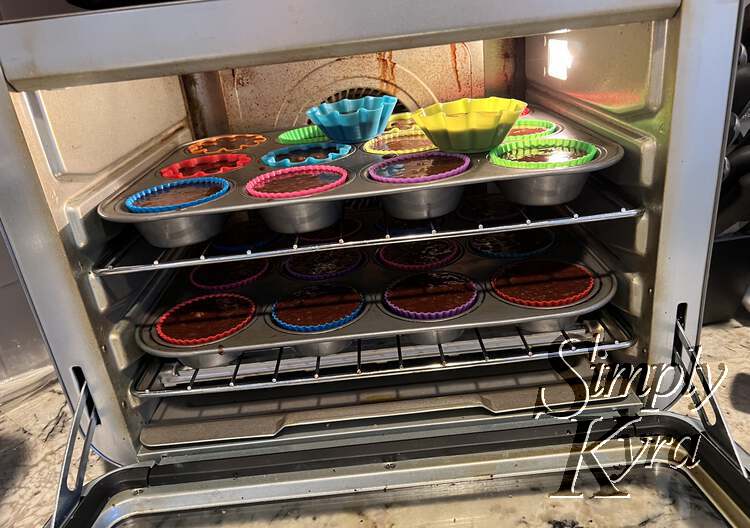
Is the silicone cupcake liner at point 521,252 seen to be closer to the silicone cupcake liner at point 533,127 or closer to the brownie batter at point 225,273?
the silicone cupcake liner at point 533,127

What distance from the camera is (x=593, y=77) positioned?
1060mm

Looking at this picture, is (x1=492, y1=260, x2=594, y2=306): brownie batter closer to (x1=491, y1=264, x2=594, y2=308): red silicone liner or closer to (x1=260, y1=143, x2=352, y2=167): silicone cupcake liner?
(x1=491, y1=264, x2=594, y2=308): red silicone liner

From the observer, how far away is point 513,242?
1290 millimetres

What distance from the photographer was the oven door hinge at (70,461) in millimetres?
855

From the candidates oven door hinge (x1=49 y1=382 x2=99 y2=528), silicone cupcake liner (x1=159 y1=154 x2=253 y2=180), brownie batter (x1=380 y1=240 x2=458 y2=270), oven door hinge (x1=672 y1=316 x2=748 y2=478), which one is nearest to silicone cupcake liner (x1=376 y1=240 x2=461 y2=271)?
brownie batter (x1=380 y1=240 x2=458 y2=270)

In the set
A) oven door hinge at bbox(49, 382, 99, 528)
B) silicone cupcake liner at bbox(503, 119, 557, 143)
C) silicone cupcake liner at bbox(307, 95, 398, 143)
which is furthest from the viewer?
silicone cupcake liner at bbox(307, 95, 398, 143)

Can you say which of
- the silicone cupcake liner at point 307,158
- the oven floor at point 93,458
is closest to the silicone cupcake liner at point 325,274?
the silicone cupcake liner at point 307,158

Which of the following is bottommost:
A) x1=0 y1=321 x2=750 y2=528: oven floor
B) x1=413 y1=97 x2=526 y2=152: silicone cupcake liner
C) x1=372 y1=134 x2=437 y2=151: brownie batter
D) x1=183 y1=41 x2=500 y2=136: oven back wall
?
x1=0 y1=321 x2=750 y2=528: oven floor

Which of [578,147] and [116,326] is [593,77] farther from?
[116,326]

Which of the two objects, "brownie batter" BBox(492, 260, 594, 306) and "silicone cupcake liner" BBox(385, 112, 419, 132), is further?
"silicone cupcake liner" BBox(385, 112, 419, 132)

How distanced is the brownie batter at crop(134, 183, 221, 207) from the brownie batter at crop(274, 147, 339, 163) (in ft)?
0.68

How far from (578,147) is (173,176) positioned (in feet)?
2.63

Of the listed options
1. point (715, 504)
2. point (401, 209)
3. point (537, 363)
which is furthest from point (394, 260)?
point (715, 504)

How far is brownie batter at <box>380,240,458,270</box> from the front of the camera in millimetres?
1245
